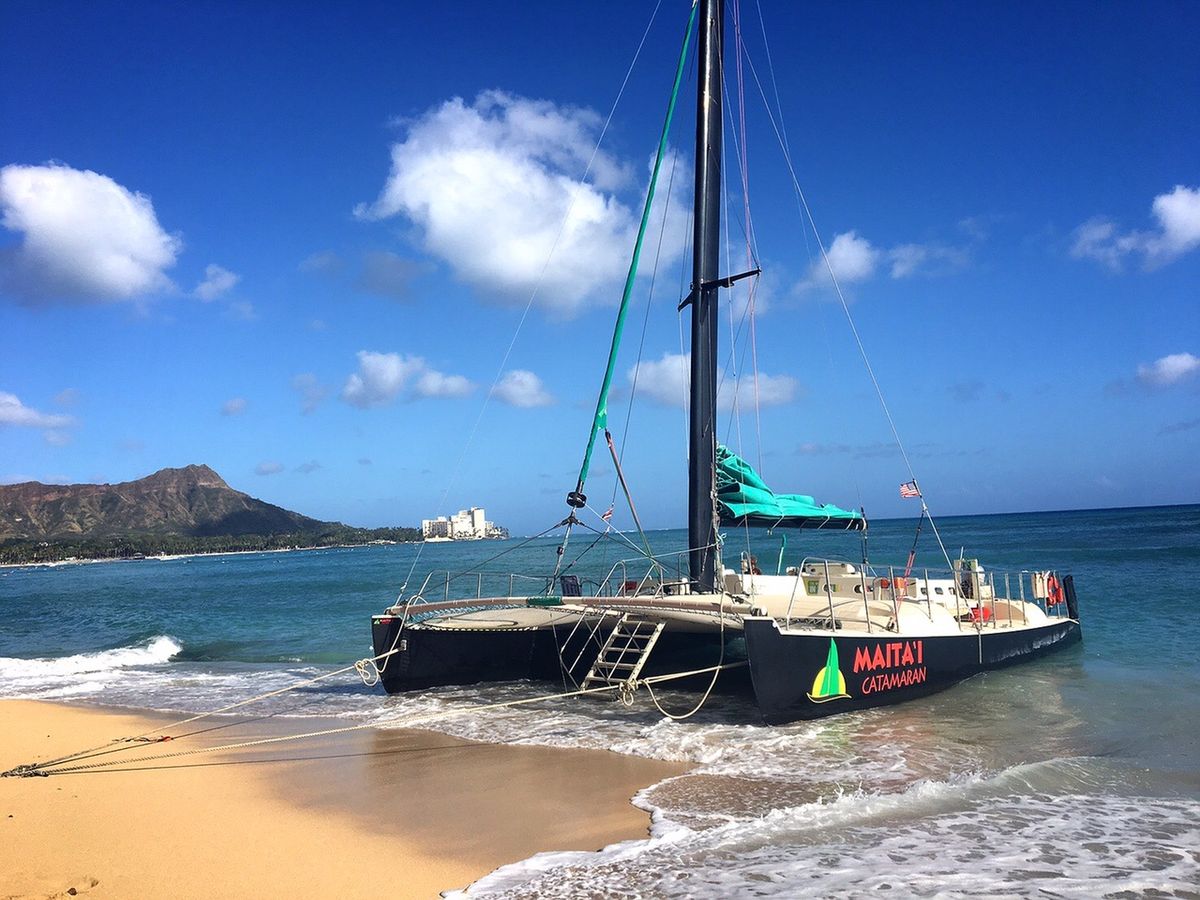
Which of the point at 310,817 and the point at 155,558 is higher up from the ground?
the point at 310,817

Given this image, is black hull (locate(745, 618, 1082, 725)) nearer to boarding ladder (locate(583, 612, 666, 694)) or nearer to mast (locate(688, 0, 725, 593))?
boarding ladder (locate(583, 612, 666, 694))

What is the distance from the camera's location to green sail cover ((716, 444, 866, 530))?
13.3m

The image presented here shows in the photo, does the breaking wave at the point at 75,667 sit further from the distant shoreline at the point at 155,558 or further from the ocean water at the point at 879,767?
the distant shoreline at the point at 155,558

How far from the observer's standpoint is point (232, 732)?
11336mm

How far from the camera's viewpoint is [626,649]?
1090 cm

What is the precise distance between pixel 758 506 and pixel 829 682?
361cm

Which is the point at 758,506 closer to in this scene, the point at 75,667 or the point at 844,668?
the point at 844,668

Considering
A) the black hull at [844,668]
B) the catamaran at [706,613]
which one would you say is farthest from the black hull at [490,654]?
the black hull at [844,668]

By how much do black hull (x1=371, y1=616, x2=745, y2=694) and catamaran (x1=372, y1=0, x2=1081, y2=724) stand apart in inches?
1.0

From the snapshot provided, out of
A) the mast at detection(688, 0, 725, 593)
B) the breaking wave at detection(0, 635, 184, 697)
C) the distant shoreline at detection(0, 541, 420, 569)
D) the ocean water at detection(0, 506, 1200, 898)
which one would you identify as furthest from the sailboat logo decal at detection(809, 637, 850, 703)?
the distant shoreline at detection(0, 541, 420, 569)

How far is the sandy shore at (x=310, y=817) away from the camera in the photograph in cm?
599

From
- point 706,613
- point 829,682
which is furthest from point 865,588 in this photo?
point 706,613

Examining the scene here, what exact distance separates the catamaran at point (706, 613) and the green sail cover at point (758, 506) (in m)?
0.03

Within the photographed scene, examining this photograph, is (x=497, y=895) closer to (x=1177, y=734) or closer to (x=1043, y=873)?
(x=1043, y=873)
